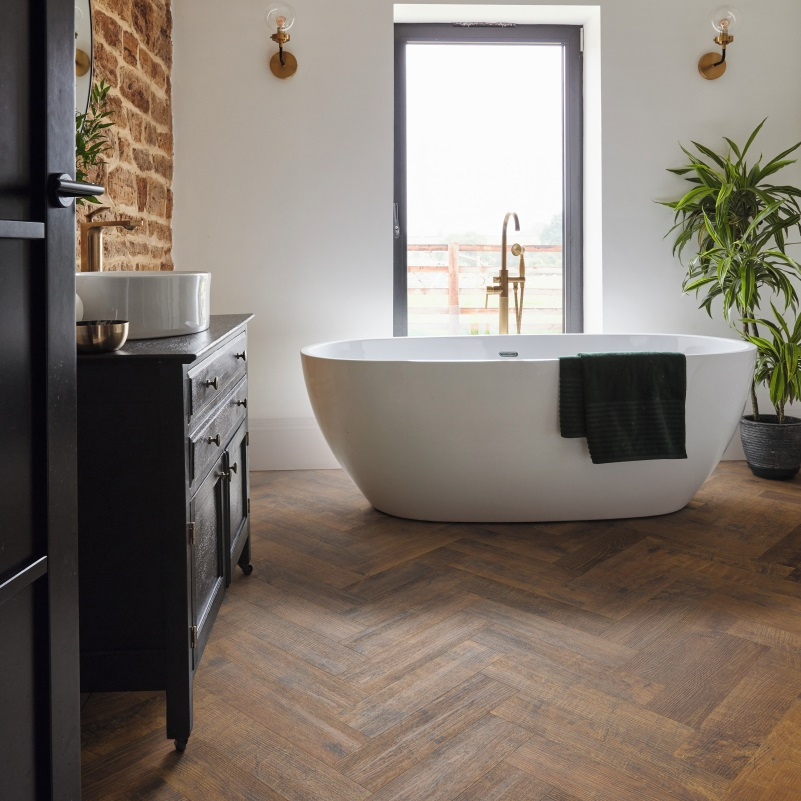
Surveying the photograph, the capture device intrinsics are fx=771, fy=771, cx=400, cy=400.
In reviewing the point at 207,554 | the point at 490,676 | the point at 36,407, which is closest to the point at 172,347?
the point at 207,554

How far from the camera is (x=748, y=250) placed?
3391 millimetres

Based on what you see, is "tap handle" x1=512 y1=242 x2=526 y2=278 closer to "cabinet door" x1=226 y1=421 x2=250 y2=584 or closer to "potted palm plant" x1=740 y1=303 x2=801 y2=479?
"potted palm plant" x1=740 y1=303 x2=801 y2=479

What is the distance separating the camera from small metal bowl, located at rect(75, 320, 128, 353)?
1.39 m

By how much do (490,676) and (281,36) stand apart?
303 cm

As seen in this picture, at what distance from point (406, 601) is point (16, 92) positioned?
1697mm

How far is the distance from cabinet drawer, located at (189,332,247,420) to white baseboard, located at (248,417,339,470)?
152cm

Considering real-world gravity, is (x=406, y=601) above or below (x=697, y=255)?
below

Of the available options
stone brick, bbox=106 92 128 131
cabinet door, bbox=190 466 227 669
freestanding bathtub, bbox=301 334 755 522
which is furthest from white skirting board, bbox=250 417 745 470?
cabinet door, bbox=190 466 227 669

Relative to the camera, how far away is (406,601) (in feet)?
7.25

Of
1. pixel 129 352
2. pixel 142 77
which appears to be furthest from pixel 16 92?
pixel 142 77

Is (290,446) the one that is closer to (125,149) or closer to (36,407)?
(125,149)

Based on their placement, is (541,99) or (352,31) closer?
(352,31)

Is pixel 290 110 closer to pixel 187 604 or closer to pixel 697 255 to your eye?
pixel 697 255

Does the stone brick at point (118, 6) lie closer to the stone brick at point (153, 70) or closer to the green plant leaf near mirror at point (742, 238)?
the stone brick at point (153, 70)
